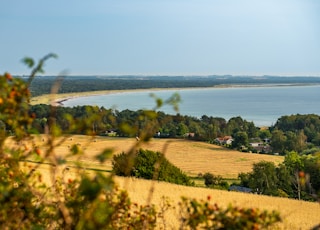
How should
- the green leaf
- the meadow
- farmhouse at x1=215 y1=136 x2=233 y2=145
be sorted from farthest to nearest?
farmhouse at x1=215 y1=136 x2=233 y2=145 < the meadow < the green leaf

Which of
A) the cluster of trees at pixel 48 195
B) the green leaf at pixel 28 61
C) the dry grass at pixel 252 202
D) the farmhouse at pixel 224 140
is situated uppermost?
the green leaf at pixel 28 61

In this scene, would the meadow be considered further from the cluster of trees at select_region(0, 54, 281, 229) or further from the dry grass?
the cluster of trees at select_region(0, 54, 281, 229)

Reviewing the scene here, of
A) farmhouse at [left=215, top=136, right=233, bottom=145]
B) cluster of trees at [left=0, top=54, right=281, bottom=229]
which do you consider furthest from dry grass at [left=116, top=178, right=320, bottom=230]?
farmhouse at [left=215, top=136, right=233, bottom=145]

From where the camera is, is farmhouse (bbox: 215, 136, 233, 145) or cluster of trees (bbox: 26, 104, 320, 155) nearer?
cluster of trees (bbox: 26, 104, 320, 155)

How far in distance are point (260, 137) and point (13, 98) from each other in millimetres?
70440

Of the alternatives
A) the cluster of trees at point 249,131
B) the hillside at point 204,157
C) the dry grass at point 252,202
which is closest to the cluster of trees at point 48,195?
the dry grass at point 252,202

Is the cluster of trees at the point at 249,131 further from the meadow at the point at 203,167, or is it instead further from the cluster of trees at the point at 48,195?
the cluster of trees at the point at 48,195

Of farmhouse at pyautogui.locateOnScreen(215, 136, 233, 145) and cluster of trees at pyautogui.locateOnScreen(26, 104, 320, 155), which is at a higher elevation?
cluster of trees at pyautogui.locateOnScreen(26, 104, 320, 155)

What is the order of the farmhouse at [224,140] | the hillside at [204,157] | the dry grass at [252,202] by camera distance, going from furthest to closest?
the farmhouse at [224,140], the hillside at [204,157], the dry grass at [252,202]

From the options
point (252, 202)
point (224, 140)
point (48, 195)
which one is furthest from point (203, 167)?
point (48, 195)

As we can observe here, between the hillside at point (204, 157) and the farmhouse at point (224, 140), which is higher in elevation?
the hillside at point (204, 157)

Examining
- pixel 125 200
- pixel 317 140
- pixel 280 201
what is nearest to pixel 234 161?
pixel 317 140

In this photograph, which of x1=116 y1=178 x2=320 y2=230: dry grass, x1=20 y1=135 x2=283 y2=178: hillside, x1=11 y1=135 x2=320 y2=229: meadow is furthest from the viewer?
x1=20 y1=135 x2=283 y2=178: hillside

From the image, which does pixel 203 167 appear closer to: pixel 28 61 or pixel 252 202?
pixel 252 202
